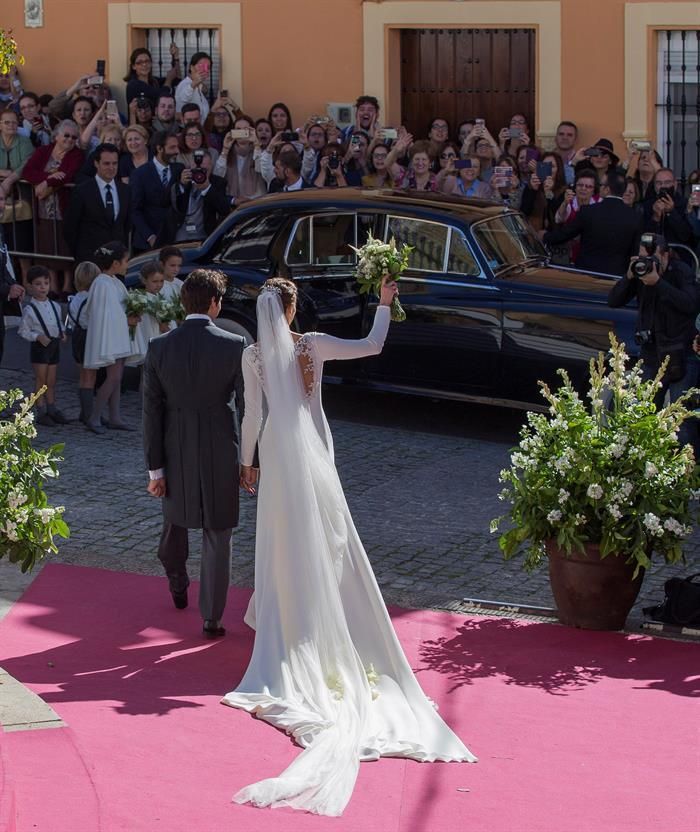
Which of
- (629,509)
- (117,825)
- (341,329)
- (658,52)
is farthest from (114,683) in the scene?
(658,52)

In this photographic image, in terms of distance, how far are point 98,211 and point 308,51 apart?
4712mm

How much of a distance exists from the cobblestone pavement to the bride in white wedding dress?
1418 mm

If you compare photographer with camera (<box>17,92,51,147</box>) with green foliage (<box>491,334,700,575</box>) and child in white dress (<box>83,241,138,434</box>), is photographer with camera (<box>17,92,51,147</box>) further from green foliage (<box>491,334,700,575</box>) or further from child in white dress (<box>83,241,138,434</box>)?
green foliage (<box>491,334,700,575</box>)

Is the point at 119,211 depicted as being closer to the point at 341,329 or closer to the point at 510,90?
the point at 341,329

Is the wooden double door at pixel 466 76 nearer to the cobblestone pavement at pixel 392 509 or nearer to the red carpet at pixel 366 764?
the cobblestone pavement at pixel 392 509

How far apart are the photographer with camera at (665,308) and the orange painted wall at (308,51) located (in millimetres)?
7041

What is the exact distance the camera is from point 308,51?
17906mm

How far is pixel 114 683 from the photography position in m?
6.89

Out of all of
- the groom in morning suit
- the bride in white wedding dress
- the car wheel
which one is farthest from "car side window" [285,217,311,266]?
the bride in white wedding dress

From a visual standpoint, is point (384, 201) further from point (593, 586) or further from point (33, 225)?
point (33, 225)

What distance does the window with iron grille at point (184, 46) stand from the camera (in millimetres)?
18281

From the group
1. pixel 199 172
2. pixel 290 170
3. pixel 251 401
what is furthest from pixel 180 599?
pixel 199 172

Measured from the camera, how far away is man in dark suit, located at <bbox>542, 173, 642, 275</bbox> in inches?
518

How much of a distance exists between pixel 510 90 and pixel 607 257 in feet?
17.0
